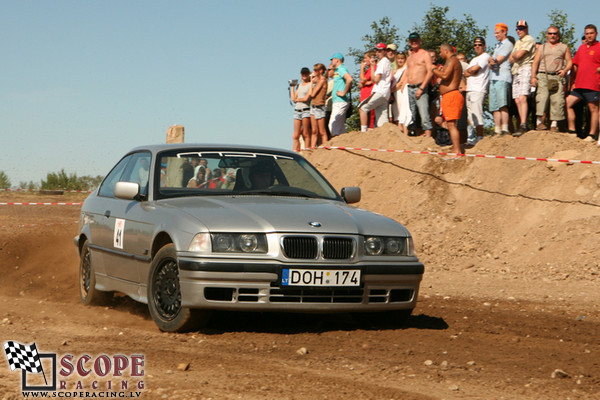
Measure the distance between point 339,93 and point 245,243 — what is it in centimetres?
1150

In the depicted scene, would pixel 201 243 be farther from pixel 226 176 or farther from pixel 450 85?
pixel 450 85

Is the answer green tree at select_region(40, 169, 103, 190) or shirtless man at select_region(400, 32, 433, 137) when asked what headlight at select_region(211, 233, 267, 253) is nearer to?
shirtless man at select_region(400, 32, 433, 137)

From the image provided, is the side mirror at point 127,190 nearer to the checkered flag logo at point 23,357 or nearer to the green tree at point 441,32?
the checkered flag logo at point 23,357

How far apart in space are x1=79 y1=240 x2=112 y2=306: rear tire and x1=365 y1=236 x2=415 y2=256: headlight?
336 cm

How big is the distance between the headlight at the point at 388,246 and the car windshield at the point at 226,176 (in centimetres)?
116

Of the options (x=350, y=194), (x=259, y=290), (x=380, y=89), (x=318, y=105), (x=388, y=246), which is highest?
(x=380, y=89)

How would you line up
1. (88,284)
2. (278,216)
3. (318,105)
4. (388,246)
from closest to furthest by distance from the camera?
(278,216), (388,246), (88,284), (318,105)

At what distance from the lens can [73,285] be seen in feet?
39.6

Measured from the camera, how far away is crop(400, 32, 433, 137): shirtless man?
16.3m

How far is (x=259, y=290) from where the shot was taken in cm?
697

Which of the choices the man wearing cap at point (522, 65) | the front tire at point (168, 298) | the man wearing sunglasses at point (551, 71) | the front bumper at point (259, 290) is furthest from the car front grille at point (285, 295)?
the man wearing cap at point (522, 65)

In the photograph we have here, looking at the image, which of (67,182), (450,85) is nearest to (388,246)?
(450,85)

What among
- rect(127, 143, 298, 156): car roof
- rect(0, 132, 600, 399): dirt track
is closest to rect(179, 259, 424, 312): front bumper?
rect(0, 132, 600, 399): dirt track

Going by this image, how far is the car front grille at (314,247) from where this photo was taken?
699cm
